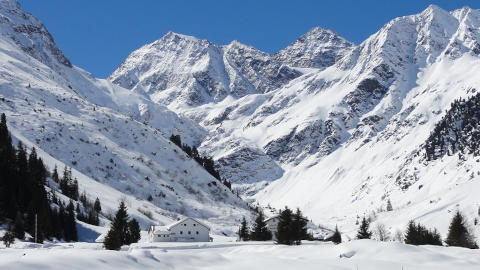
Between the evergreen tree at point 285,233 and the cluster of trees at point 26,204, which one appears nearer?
the evergreen tree at point 285,233

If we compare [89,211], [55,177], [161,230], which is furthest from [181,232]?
[55,177]

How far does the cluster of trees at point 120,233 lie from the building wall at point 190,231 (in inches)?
489

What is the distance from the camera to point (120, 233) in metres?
74.6

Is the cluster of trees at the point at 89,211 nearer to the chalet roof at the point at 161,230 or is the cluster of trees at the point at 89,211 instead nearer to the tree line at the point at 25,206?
the tree line at the point at 25,206

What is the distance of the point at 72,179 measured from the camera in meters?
164

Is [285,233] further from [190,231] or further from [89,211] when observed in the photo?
[89,211]

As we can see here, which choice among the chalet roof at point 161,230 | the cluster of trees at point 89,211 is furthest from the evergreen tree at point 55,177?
the chalet roof at point 161,230

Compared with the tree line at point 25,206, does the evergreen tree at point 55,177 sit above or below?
above

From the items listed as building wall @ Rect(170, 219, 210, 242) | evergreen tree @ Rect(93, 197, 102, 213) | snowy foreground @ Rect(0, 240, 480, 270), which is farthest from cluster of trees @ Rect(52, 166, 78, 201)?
snowy foreground @ Rect(0, 240, 480, 270)

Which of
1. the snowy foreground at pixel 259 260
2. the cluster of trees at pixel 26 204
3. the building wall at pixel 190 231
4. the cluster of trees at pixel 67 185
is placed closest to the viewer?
the snowy foreground at pixel 259 260

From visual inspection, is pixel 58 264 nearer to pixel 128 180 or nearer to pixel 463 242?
pixel 463 242

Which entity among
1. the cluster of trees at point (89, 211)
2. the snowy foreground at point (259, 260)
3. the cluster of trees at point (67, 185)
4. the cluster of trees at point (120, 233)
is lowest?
the snowy foreground at point (259, 260)

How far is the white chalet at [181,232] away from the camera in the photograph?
353 ft

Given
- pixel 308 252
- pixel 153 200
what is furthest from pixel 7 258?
pixel 153 200
